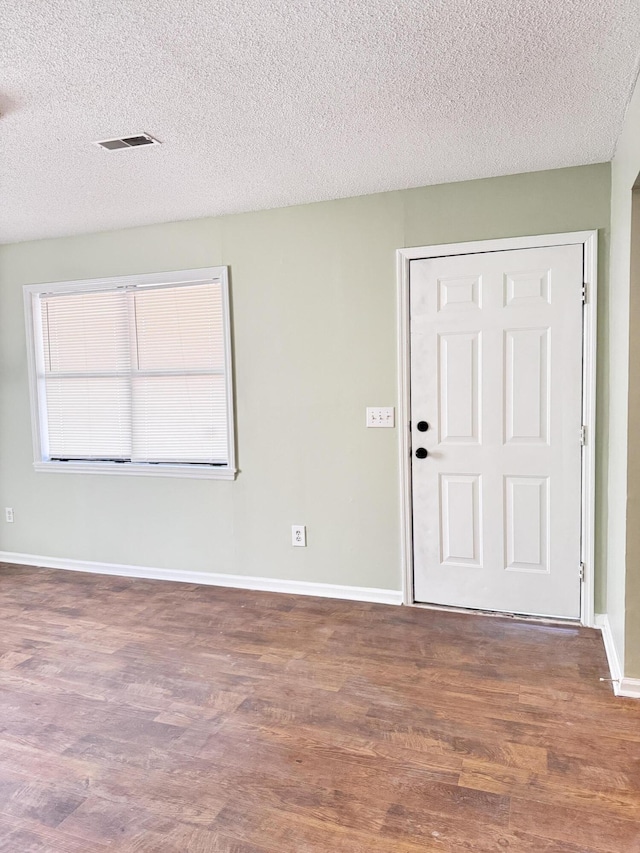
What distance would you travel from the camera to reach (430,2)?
162 cm

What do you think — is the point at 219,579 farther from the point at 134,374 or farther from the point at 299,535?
the point at 134,374

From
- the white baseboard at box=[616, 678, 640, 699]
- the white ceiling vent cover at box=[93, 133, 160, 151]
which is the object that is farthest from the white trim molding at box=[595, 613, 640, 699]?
the white ceiling vent cover at box=[93, 133, 160, 151]

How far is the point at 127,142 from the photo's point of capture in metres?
2.53

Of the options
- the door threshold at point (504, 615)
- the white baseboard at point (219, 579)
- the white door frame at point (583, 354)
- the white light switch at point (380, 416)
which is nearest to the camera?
the white door frame at point (583, 354)

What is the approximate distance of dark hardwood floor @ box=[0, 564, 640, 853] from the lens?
1.74 meters

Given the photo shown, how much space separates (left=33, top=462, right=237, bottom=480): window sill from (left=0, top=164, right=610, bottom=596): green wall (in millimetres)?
55

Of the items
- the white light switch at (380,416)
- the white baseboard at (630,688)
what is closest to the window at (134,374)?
the white light switch at (380,416)

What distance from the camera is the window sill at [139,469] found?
3809 mm

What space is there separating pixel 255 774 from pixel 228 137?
97.8 inches

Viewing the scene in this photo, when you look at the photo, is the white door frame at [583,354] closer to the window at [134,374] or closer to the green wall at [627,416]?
the green wall at [627,416]

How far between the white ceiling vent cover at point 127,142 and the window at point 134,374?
1.17 m

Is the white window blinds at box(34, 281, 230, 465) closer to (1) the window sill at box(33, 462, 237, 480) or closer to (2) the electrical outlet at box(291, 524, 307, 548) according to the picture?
(1) the window sill at box(33, 462, 237, 480)

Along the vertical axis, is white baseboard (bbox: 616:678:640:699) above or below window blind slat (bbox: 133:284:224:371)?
below

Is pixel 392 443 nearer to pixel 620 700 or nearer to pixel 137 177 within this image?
pixel 620 700
